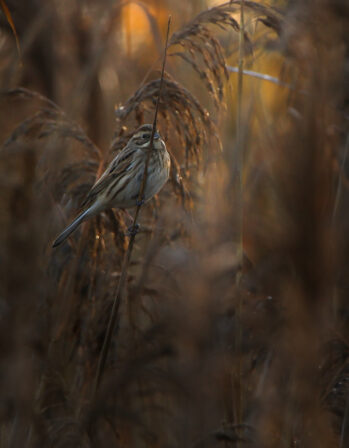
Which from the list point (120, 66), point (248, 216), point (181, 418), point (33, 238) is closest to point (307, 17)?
point (248, 216)

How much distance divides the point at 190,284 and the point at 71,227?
26.6 inches

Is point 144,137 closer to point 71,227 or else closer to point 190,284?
point 71,227

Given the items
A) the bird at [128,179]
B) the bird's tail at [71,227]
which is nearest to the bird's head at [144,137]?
the bird at [128,179]

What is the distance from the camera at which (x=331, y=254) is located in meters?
1.12

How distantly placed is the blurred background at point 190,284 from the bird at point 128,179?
0.08 metres

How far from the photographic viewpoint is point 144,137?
2846 millimetres

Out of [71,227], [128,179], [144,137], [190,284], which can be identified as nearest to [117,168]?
[128,179]

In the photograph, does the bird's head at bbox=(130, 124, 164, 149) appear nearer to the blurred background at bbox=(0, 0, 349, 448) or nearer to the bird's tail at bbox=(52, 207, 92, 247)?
the blurred background at bbox=(0, 0, 349, 448)

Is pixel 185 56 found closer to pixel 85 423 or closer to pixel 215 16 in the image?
pixel 215 16

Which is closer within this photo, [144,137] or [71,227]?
[71,227]

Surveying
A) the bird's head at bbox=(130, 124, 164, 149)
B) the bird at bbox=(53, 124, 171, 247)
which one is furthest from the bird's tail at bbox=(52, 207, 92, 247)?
the bird's head at bbox=(130, 124, 164, 149)

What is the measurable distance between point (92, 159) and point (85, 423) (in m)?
1.33

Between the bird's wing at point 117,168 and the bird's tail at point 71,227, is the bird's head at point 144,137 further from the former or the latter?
the bird's tail at point 71,227

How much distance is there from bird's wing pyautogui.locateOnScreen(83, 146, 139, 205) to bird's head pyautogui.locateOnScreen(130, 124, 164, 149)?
0.23ft
